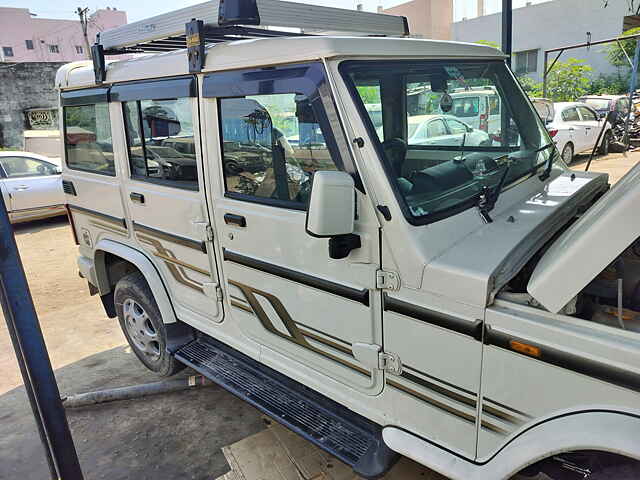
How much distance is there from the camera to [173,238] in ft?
10.1

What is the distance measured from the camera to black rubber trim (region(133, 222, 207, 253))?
2898mm

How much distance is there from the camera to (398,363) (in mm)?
2092

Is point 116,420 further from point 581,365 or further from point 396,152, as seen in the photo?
point 581,365

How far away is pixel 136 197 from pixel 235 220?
1.01m

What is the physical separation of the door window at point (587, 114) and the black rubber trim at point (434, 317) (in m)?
11.7

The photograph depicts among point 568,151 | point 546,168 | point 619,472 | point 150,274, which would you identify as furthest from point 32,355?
point 568,151

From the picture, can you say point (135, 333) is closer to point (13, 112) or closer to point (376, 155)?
point (376, 155)

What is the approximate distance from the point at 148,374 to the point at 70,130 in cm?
196

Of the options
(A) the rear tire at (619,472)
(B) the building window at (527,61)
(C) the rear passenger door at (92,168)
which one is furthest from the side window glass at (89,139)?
(B) the building window at (527,61)

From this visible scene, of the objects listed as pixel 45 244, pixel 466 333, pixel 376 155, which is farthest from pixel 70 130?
pixel 45 244

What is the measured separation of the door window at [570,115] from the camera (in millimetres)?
11227

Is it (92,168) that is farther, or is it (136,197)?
(92,168)

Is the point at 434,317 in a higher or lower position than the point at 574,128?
higher

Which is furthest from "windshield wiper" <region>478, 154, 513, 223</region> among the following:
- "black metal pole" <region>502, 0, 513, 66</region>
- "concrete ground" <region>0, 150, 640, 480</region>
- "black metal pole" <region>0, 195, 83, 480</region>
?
"black metal pole" <region>502, 0, 513, 66</region>
